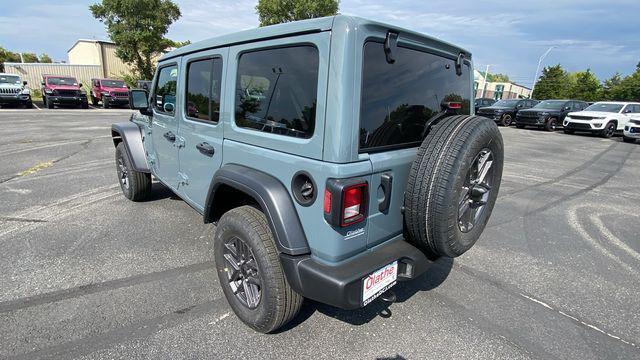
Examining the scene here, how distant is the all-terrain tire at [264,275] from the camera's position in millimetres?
2092

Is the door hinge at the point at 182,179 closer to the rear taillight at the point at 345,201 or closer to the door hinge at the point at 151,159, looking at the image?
the door hinge at the point at 151,159

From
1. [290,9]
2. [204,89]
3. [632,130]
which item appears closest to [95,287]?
[204,89]

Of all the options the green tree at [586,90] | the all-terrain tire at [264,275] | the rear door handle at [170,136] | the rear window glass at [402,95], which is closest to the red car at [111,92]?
the rear door handle at [170,136]

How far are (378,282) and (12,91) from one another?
78.1ft

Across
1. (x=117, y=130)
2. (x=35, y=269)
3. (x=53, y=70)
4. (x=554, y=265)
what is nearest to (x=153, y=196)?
(x=117, y=130)

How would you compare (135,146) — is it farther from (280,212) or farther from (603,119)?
(603,119)

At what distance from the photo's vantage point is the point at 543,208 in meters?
5.19

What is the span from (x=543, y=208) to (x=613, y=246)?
51.6 inches

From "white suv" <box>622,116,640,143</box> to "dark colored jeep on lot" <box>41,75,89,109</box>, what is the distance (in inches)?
1096

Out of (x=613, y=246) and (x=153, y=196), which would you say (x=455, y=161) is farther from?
(x=153, y=196)

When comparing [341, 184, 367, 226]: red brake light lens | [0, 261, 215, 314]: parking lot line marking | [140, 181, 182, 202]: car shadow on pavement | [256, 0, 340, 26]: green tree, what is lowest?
[0, 261, 215, 314]: parking lot line marking

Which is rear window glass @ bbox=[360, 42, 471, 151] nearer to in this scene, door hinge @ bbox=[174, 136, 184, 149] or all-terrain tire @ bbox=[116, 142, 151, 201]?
door hinge @ bbox=[174, 136, 184, 149]

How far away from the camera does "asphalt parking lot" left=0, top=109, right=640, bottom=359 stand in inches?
88.5

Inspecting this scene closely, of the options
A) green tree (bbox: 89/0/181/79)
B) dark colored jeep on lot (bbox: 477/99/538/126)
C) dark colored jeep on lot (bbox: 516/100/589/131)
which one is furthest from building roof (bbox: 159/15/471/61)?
green tree (bbox: 89/0/181/79)
